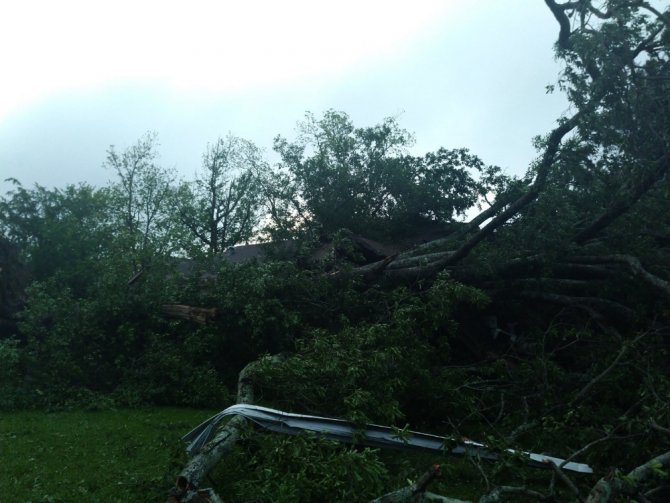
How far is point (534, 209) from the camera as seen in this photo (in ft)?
28.3

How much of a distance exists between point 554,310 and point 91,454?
20.3 ft

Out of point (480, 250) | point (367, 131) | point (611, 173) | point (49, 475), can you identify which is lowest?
point (49, 475)

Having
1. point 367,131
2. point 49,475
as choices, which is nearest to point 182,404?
point 49,475

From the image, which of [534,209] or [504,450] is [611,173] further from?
[504,450]

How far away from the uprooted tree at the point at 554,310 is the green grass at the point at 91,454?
0.85m

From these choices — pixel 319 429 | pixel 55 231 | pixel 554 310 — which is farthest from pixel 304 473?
pixel 55 231

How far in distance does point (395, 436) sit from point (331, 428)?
589 millimetres

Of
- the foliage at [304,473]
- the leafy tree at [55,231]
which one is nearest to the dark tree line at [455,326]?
the foliage at [304,473]

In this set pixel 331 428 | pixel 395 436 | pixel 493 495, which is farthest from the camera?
pixel 331 428

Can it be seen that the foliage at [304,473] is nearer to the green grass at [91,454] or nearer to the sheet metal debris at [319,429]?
the sheet metal debris at [319,429]

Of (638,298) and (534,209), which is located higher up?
(534,209)

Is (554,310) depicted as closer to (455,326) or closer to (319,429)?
(455,326)

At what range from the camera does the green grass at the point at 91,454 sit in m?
4.79

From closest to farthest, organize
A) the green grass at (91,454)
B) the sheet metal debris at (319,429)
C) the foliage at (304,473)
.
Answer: the foliage at (304,473) → the green grass at (91,454) → the sheet metal debris at (319,429)
